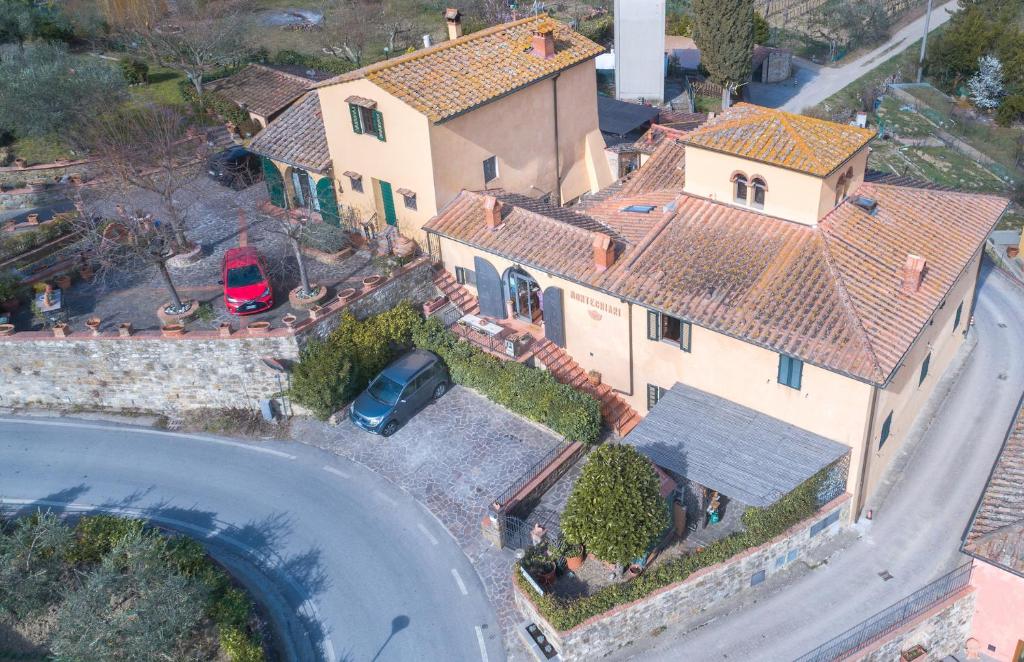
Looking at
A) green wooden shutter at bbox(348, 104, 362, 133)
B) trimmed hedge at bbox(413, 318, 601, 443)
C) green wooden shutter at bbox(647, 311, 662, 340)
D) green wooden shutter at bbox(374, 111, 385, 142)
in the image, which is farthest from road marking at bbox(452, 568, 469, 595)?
green wooden shutter at bbox(348, 104, 362, 133)

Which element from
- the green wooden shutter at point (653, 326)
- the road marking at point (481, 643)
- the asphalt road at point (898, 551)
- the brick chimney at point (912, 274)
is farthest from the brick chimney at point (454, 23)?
the road marking at point (481, 643)

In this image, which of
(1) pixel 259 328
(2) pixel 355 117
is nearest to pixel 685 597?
(1) pixel 259 328

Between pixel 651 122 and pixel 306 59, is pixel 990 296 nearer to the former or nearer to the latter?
pixel 651 122

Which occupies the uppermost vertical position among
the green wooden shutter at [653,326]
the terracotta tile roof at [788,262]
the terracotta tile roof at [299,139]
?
the terracotta tile roof at [299,139]

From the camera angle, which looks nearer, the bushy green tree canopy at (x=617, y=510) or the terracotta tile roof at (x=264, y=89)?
the bushy green tree canopy at (x=617, y=510)

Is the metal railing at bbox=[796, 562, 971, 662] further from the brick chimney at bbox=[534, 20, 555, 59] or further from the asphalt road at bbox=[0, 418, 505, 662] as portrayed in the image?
the brick chimney at bbox=[534, 20, 555, 59]

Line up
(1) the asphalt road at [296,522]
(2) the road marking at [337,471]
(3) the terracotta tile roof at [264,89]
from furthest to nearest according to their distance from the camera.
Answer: (3) the terracotta tile roof at [264,89] → (2) the road marking at [337,471] → (1) the asphalt road at [296,522]

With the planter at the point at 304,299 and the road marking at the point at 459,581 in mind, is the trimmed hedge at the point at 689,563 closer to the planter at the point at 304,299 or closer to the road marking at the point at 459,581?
the road marking at the point at 459,581
